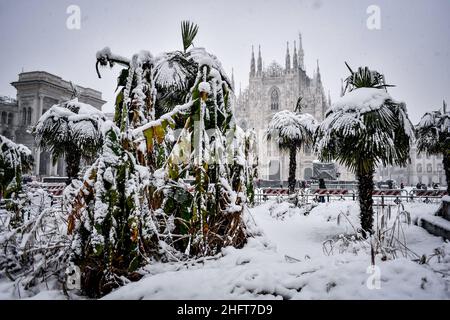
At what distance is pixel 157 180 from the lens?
2.95 meters

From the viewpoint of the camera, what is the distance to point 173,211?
10.1 ft

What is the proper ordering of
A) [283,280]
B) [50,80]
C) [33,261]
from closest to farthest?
[283,280], [33,261], [50,80]

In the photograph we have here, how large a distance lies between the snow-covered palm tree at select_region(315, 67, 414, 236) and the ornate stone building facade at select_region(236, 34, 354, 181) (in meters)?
43.5

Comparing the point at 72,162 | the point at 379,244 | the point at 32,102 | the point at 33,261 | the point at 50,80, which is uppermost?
the point at 50,80

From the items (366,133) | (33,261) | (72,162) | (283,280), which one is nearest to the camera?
(283,280)

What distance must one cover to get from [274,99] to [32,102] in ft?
142

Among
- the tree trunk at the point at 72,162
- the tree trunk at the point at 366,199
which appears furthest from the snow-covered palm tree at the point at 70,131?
the tree trunk at the point at 366,199

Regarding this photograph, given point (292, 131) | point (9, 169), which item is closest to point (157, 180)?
point (9, 169)

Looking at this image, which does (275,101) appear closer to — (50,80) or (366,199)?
(50,80)

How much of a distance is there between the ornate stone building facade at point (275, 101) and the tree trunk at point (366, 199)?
1709 inches

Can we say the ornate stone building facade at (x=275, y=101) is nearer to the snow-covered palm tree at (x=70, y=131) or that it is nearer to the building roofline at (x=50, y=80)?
the building roofline at (x=50, y=80)

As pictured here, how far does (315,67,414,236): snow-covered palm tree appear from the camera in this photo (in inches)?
213
